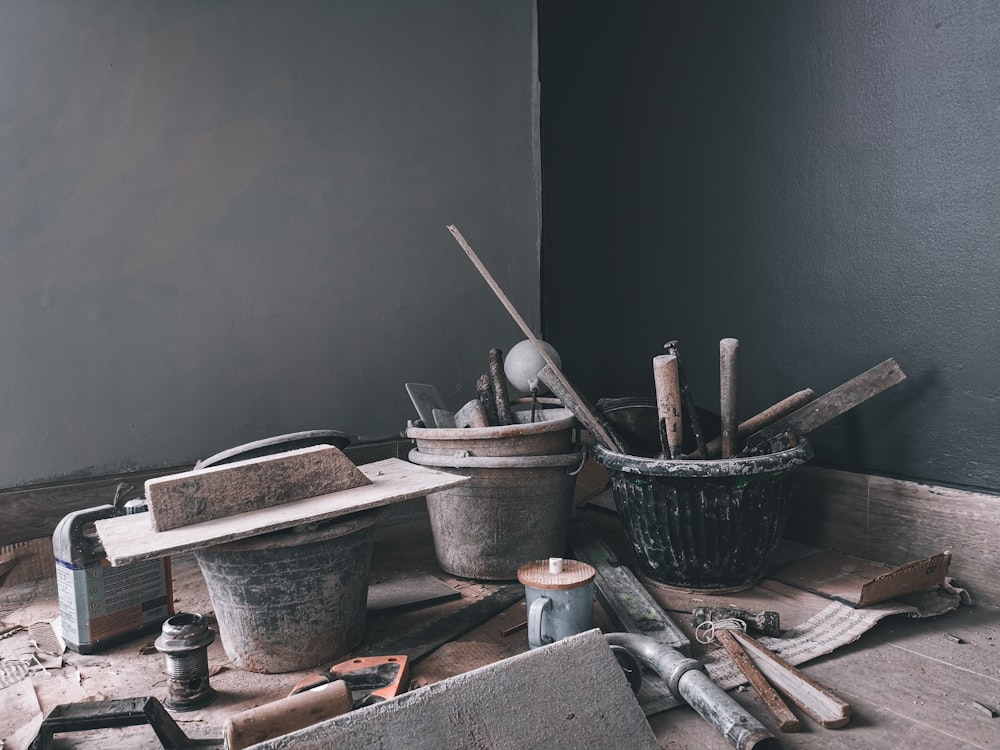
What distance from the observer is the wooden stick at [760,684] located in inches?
55.1

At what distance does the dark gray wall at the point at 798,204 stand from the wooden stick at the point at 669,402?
622mm

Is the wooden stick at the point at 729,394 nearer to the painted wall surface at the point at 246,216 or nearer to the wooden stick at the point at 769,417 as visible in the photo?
the wooden stick at the point at 769,417

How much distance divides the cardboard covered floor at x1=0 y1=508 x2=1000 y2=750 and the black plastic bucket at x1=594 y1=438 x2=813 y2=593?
0.08 meters

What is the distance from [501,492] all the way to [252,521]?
2.66ft

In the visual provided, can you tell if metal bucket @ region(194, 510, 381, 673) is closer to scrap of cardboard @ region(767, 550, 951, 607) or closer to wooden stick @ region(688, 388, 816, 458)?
wooden stick @ region(688, 388, 816, 458)

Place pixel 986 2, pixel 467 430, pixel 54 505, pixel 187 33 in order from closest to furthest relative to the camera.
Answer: pixel 986 2, pixel 467 430, pixel 54 505, pixel 187 33

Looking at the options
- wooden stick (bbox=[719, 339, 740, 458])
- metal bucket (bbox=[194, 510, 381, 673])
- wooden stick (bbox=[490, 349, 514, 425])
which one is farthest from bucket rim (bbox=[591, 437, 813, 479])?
metal bucket (bbox=[194, 510, 381, 673])

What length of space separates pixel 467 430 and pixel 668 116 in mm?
1461

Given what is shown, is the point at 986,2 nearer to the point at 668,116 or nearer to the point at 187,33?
the point at 668,116

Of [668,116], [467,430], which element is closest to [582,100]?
[668,116]

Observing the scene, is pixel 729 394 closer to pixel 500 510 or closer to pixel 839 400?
pixel 839 400

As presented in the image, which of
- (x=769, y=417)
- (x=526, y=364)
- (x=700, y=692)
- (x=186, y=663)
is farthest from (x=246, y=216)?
(x=700, y=692)

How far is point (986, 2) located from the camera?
1.89 meters

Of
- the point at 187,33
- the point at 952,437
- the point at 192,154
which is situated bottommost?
the point at 952,437
